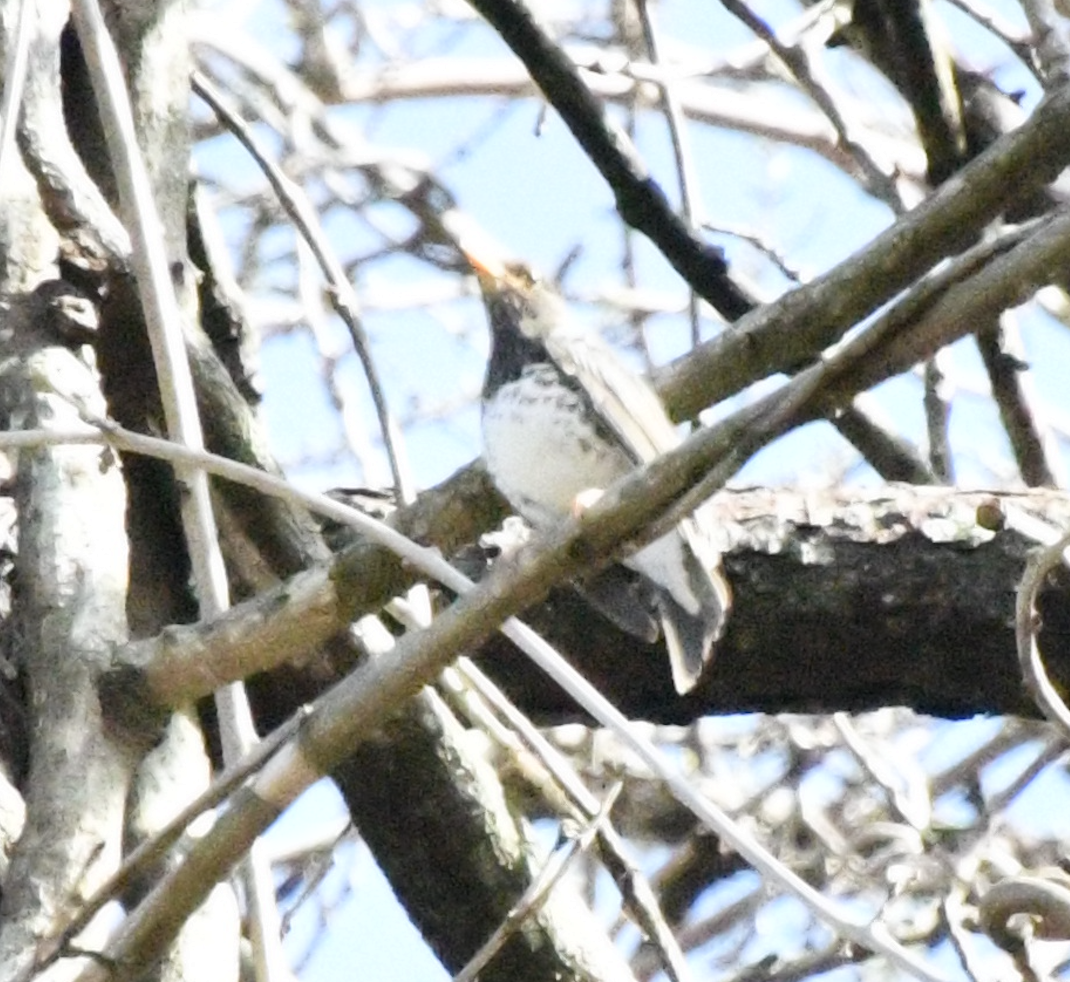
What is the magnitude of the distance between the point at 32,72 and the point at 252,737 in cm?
124

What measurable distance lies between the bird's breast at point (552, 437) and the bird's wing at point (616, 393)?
0.11 feet

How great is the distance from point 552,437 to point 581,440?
0.06 m

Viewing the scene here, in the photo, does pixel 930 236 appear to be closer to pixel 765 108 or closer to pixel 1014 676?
pixel 1014 676

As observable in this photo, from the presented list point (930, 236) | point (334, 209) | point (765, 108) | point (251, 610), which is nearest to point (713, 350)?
point (930, 236)

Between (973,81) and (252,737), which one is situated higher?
(973,81)

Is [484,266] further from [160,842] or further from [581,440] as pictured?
[160,842]

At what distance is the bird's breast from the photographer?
2781 mm

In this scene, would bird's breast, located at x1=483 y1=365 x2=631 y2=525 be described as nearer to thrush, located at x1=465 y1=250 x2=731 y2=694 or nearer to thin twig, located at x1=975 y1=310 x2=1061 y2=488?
thrush, located at x1=465 y1=250 x2=731 y2=694

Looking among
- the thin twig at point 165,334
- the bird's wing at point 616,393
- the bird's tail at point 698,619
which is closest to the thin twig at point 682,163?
the bird's wing at point 616,393

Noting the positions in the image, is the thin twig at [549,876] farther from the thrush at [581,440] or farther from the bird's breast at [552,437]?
the bird's breast at [552,437]

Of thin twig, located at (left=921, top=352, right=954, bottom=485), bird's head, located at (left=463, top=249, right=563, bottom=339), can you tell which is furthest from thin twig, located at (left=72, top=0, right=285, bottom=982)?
thin twig, located at (left=921, top=352, right=954, bottom=485)

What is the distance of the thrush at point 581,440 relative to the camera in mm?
2506

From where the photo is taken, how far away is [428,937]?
8.61 ft

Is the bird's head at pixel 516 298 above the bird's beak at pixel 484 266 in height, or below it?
below
